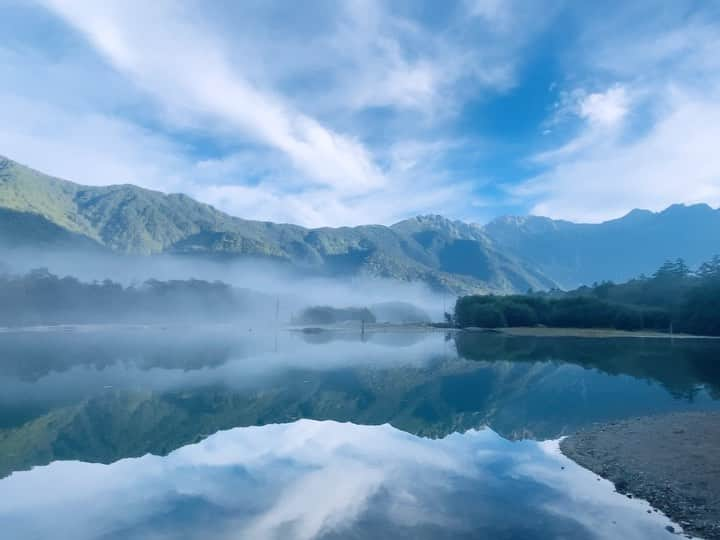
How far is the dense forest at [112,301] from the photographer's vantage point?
118 metres

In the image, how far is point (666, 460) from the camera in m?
15.0

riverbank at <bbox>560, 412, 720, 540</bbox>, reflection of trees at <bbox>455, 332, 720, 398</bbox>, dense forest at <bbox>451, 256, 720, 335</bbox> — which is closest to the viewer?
riverbank at <bbox>560, 412, 720, 540</bbox>

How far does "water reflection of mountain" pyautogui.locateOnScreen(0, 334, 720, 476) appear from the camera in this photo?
20.5 m

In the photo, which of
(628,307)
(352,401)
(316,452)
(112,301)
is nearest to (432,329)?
(628,307)

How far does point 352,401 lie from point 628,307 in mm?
89327

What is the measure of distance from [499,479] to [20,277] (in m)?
147

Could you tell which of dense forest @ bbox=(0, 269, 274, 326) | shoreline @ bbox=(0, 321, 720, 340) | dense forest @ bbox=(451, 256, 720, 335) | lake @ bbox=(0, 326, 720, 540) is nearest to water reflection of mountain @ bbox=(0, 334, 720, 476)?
lake @ bbox=(0, 326, 720, 540)

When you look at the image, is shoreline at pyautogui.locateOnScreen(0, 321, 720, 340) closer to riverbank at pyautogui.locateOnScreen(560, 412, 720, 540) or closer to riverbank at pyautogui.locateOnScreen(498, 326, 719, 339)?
riverbank at pyautogui.locateOnScreen(498, 326, 719, 339)

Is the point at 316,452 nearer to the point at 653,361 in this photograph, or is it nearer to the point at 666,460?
the point at 666,460

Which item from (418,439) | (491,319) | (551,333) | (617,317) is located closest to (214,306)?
(491,319)

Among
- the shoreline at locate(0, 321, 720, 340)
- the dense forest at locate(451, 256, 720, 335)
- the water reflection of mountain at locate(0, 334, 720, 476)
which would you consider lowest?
the shoreline at locate(0, 321, 720, 340)

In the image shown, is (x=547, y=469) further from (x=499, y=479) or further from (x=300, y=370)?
(x=300, y=370)

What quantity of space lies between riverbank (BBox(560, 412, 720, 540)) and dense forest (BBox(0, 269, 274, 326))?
12796cm

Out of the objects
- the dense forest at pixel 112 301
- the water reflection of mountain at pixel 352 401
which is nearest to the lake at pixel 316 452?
the water reflection of mountain at pixel 352 401
